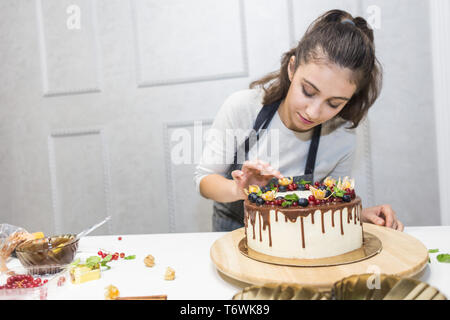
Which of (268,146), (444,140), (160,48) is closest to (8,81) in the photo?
(160,48)

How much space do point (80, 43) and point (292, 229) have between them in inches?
78.1

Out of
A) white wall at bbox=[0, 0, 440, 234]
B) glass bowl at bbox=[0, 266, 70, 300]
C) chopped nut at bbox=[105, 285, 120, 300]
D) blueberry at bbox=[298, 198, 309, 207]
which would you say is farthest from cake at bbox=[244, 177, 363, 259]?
white wall at bbox=[0, 0, 440, 234]

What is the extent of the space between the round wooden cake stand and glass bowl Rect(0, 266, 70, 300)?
0.37m

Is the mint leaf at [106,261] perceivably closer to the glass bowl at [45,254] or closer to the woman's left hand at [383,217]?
the glass bowl at [45,254]

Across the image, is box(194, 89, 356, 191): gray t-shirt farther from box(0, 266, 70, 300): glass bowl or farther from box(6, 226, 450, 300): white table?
box(0, 266, 70, 300): glass bowl

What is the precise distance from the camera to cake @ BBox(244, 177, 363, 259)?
934 millimetres

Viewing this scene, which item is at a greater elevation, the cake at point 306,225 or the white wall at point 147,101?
the white wall at point 147,101

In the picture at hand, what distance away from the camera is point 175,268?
37.1 inches

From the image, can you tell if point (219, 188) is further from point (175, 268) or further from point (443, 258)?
point (443, 258)

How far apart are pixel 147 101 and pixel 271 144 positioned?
3.39ft

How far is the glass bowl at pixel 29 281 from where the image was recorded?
2.40 ft

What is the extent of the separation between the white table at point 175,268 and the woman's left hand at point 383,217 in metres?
0.06

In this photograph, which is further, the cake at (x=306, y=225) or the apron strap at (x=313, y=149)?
the apron strap at (x=313, y=149)

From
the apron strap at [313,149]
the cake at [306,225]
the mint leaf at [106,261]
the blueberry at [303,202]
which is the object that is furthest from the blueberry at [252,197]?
the apron strap at [313,149]
